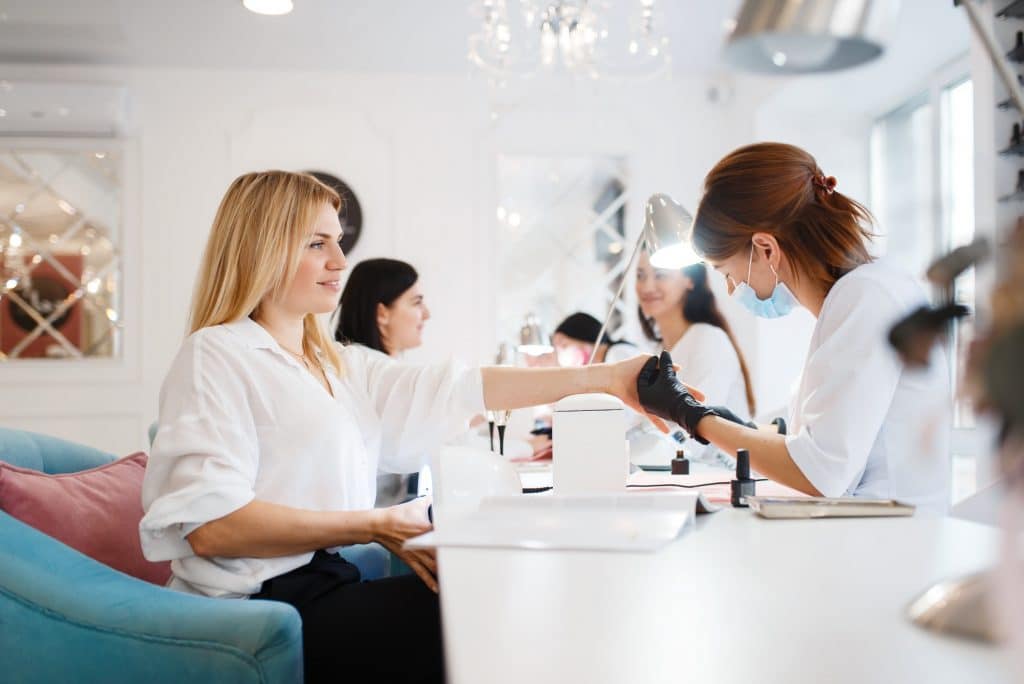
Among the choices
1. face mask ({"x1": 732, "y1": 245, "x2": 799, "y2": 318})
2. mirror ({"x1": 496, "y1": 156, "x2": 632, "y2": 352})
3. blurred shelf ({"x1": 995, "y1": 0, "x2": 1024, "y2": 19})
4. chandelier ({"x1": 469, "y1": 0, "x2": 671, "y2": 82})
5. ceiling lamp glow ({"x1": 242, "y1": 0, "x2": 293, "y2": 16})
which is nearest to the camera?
face mask ({"x1": 732, "y1": 245, "x2": 799, "y2": 318})

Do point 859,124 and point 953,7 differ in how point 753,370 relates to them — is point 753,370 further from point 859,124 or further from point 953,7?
point 953,7

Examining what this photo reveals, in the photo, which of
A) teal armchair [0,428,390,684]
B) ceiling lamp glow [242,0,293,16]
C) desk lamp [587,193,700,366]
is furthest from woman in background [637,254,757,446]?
teal armchair [0,428,390,684]

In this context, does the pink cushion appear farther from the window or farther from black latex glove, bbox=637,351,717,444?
the window

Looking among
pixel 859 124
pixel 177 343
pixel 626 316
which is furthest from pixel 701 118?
pixel 177 343

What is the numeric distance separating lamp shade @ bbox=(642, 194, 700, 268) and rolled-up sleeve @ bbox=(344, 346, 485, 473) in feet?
1.52

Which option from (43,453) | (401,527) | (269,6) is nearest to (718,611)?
(401,527)

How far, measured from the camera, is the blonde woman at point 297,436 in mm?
1296

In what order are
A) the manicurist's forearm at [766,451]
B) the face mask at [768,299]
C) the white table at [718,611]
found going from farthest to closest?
the face mask at [768,299]
the manicurist's forearm at [766,451]
the white table at [718,611]

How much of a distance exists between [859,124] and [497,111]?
78.7 inches

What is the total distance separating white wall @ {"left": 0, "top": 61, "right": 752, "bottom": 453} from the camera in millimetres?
4945

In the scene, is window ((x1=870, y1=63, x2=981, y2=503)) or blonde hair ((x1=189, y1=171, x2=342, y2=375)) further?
window ((x1=870, y1=63, x2=981, y2=503))

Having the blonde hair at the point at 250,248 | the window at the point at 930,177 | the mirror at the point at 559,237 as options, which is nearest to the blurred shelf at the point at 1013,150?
the window at the point at 930,177

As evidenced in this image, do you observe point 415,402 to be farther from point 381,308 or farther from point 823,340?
point 381,308

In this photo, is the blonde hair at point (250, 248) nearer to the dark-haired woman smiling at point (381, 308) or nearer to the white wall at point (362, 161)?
the dark-haired woman smiling at point (381, 308)
